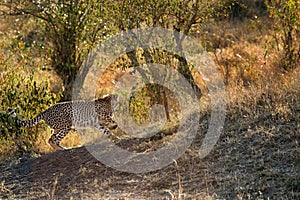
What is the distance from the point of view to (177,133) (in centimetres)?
841

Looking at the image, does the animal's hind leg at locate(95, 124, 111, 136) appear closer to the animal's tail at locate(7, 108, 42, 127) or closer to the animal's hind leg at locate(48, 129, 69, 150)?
the animal's hind leg at locate(48, 129, 69, 150)

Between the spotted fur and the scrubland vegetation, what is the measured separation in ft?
1.09

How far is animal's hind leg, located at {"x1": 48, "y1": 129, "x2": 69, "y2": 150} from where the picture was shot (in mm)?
9586

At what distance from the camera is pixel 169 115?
9680mm

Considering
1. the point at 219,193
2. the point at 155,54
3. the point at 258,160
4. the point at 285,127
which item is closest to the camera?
the point at 219,193

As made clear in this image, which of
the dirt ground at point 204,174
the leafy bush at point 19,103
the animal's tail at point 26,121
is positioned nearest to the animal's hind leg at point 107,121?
the leafy bush at point 19,103

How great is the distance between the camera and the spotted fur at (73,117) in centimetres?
973

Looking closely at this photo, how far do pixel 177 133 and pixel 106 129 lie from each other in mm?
1943

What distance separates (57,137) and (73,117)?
1.63ft

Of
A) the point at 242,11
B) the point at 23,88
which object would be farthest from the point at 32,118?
the point at 242,11

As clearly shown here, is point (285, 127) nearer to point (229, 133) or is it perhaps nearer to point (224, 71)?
point (229, 133)

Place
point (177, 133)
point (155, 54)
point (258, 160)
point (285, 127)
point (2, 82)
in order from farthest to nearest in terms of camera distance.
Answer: point (2, 82)
point (155, 54)
point (177, 133)
point (285, 127)
point (258, 160)

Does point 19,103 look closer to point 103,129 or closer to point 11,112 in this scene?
point 11,112

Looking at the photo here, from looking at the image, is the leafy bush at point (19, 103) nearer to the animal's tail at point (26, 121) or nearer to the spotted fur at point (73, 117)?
the animal's tail at point (26, 121)
